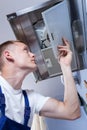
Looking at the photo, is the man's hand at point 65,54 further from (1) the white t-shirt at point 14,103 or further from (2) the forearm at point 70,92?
Answer: (1) the white t-shirt at point 14,103

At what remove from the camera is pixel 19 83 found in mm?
1181

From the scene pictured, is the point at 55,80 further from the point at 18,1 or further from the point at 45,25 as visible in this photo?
the point at 45,25

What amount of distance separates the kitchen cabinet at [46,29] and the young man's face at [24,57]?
4 cm

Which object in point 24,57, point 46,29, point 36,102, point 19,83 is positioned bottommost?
point 36,102

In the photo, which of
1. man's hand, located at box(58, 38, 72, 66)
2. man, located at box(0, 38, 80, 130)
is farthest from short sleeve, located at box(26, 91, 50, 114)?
man's hand, located at box(58, 38, 72, 66)

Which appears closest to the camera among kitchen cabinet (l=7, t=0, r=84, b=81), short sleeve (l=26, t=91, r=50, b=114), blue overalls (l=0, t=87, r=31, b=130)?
kitchen cabinet (l=7, t=0, r=84, b=81)

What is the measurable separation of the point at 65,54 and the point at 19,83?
279 millimetres

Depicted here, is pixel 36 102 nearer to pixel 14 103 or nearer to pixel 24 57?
pixel 14 103

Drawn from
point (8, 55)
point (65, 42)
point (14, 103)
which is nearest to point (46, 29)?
point (65, 42)

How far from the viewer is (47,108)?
1188 millimetres

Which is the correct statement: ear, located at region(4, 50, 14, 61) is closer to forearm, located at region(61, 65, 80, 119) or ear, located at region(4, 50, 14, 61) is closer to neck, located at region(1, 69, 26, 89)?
neck, located at region(1, 69, 26, 89)

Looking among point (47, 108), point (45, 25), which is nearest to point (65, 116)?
point (47, 108)

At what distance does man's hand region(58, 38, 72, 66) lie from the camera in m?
1.11

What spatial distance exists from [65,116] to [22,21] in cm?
53
